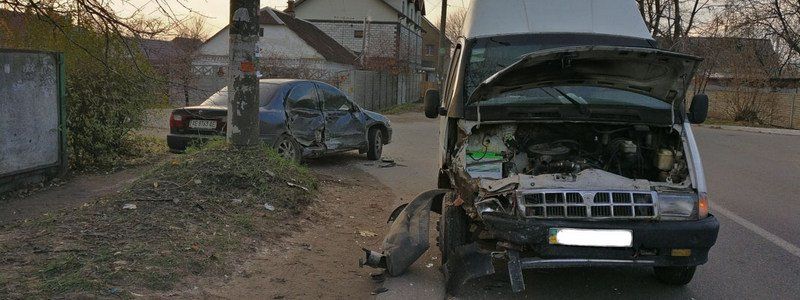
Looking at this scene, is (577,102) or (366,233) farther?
(366,233)

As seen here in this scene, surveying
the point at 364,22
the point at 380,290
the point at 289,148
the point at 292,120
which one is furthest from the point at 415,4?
the point at 380,290

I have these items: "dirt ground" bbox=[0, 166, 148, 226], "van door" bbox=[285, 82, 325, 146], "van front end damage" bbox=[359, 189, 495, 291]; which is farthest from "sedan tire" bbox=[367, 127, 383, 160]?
"van front end damage" bbox=[359, 189, 495, 291]

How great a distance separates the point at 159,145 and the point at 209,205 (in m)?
6.20

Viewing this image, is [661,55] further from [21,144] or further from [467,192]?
[21,144]

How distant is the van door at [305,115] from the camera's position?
32.5 feet

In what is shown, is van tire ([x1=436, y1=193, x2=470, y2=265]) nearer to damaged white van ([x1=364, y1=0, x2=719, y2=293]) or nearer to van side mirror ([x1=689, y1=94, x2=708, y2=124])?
damaged white van ([x1=364, y1=0, x2=719, y2=293])

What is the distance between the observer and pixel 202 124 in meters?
9.59

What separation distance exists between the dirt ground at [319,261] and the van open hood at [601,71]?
1711 millimetres

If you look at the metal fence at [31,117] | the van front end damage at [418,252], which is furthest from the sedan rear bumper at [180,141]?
the van front end damage at [418,252]

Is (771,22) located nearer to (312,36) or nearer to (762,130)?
(762,130)

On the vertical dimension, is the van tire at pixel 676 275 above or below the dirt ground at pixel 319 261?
above

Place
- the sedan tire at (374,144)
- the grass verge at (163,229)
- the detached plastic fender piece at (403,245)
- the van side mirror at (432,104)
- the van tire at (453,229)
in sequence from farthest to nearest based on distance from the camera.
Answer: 1. the sedan tire at (374,144)
2. the van side mirror at (432,104)
3. the detached plastic fender piece at (403,245)
4. the van tire at (453,229)
5. the grass verge at (163,229)

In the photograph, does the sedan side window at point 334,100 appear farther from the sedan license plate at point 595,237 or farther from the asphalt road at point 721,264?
the sedan license plate at point 595,237

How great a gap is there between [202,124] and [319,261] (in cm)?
489
